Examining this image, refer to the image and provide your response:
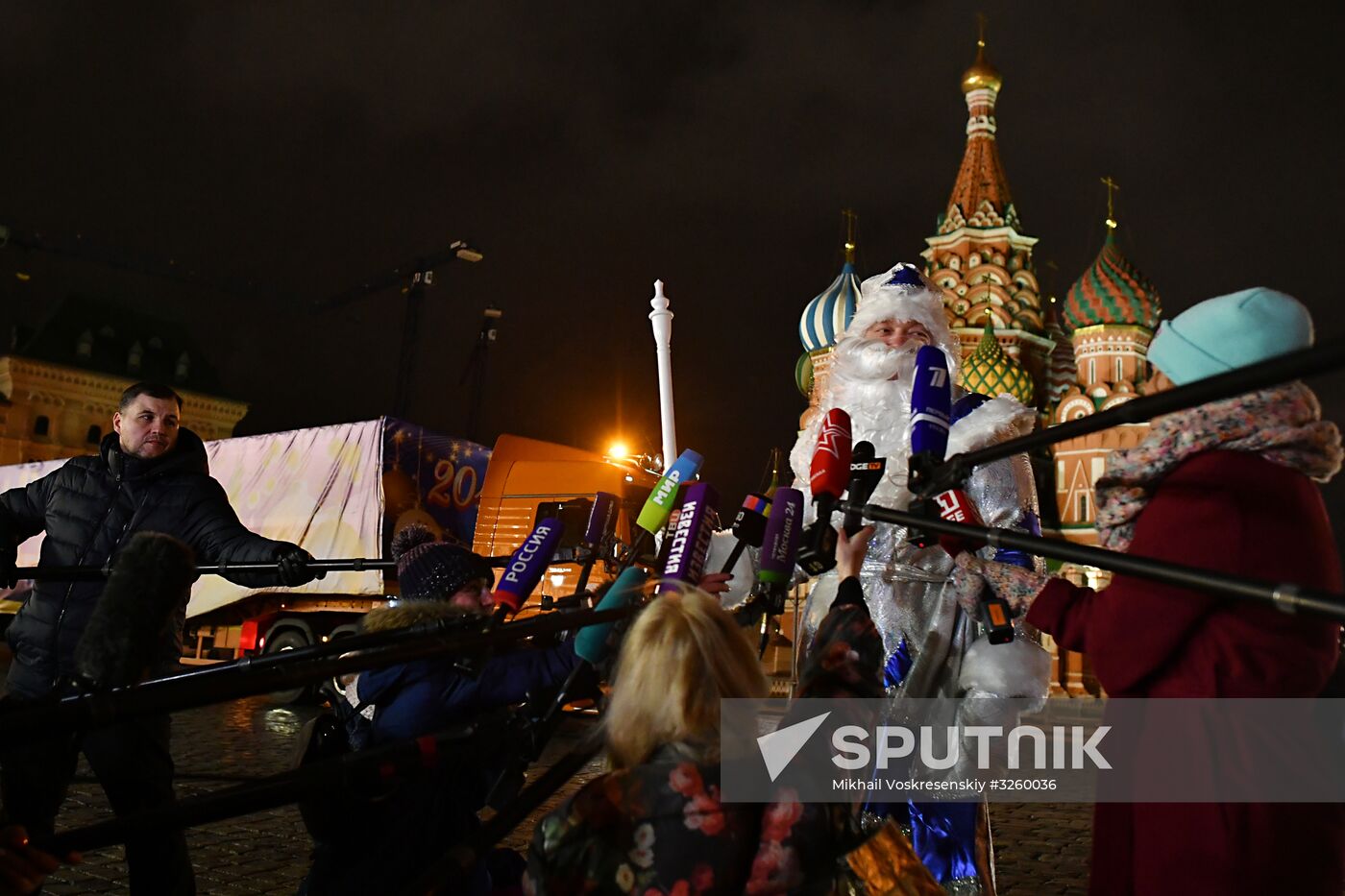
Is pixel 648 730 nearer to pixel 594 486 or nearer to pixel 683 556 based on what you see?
pixel 683 556

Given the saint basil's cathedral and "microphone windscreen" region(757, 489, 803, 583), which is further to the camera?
the saint basil's cathedral

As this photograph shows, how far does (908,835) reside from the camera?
3590mm

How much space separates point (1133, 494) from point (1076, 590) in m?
0.24

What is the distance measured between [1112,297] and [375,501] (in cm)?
3005

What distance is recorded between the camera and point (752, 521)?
9.26 feet

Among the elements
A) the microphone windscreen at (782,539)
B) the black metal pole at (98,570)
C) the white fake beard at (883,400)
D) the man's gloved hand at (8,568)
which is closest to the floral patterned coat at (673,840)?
the microphone windscreen at (782,539)

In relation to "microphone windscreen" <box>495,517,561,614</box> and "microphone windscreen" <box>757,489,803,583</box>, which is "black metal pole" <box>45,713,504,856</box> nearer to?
"microphone windscreen" <box>495,517,561,614</box>

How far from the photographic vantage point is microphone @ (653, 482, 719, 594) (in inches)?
97.0

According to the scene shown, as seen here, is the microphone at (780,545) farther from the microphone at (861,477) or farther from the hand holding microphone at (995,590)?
the hand holding microphone at (995,590)

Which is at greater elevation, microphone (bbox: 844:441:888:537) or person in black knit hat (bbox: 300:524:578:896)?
microphone (bbox: 844:441:888:537)

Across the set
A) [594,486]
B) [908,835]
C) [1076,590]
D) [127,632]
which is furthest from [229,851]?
[594,486]

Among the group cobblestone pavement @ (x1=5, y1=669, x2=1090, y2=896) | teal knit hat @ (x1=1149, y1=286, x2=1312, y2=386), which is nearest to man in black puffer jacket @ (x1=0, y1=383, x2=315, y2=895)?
cobblestone pavement @ (x1=5, y1=669, x2=1090, y2=896)

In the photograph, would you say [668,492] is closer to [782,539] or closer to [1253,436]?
[782,539]

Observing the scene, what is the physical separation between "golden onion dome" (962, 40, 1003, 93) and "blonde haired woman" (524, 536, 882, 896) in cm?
4302
